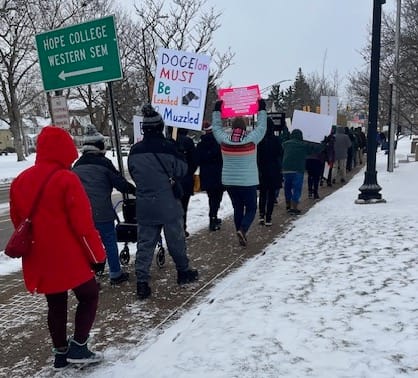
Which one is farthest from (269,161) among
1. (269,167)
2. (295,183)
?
(295,183)

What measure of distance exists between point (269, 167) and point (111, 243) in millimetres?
4028

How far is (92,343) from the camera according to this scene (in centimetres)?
422

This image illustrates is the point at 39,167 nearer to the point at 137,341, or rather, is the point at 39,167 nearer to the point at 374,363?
the point at 137,341

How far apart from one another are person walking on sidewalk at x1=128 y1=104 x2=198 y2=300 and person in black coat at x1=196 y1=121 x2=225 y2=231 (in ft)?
10.3

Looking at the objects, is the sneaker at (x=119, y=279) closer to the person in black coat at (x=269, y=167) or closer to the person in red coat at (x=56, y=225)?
the person in red coat at (x=56, y=225)

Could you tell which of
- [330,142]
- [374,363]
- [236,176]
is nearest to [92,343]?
[374,363]

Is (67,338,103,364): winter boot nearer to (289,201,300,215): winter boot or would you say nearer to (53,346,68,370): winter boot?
(53,346,68,370): winter boot

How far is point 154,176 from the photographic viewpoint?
17.2 ft

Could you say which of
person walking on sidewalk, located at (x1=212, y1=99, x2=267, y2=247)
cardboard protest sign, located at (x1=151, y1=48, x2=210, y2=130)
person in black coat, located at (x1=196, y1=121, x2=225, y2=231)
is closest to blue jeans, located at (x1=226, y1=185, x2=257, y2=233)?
person walking on sidewalk, located at (x1=212, y1=99, x2=267, y2=247)

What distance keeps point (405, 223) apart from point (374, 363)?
4.65m

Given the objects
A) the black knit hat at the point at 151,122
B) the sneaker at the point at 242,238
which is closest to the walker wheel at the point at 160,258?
the sneaker at the point at 242,238

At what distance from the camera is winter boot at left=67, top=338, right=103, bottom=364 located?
12.2 ft

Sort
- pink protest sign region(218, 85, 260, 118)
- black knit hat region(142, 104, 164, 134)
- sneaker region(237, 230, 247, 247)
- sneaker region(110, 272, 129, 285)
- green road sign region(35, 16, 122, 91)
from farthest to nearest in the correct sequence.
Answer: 1. pink protest sign region(218, 85, 260, 118)
2. sneaker region(237, 230, 247, 247)
3. green road sign region(35, 16, 122, 91)
4. sneaker region(110, 272, 129, 285)
5. black knit hat region(142, 104, 164, 134)

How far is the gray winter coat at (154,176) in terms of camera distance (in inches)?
206
